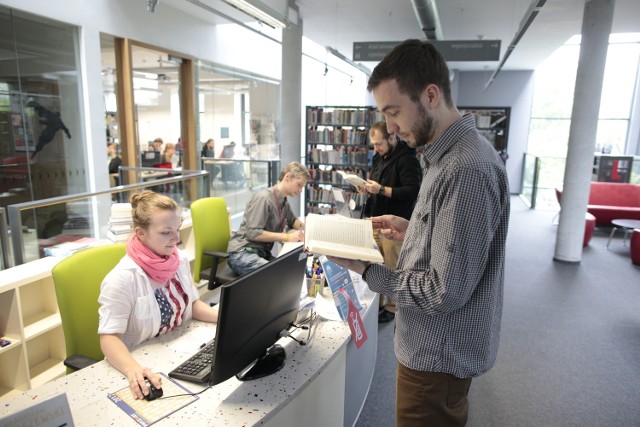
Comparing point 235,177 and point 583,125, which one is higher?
point 583,125

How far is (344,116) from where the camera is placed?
22.9 ft

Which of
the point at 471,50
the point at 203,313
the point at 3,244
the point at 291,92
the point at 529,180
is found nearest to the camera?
the point at 203,313

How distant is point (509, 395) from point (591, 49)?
4775 millimetres

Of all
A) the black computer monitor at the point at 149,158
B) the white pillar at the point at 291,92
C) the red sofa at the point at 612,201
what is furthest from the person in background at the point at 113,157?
the red sofa at the point at 612,201

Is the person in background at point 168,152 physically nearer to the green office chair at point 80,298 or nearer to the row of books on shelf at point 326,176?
the row of books on shelf at point 326,176

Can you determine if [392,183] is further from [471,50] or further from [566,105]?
[566,105]

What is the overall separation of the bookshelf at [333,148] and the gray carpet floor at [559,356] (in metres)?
2.79

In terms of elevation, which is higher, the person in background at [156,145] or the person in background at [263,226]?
the person in background at [156,145]

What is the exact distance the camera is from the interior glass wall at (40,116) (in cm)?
458

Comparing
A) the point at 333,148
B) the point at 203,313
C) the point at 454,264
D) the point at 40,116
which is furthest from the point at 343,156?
the point at 454,264

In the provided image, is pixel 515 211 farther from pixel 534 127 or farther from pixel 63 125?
pixel 63 125

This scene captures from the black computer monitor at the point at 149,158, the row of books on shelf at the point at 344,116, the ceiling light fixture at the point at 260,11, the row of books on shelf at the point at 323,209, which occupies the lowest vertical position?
the row of books on shelf at the point at 323,209

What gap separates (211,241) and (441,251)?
2798mm

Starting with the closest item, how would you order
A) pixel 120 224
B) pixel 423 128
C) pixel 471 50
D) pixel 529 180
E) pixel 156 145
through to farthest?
pixel 423 128, pixel 120 224, pixel 471 50, pixel 156 145, pixel 529 180
